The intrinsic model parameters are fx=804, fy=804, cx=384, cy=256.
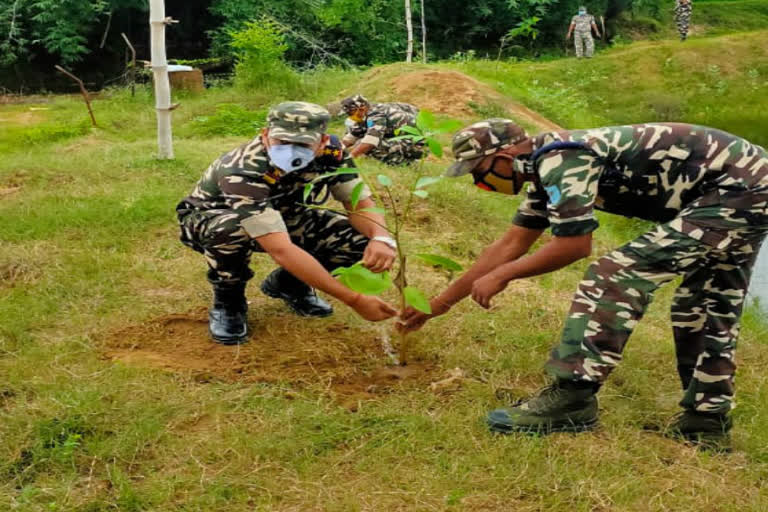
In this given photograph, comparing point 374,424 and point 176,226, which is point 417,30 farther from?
point 374,424

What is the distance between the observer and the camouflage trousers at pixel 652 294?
264 centimetres

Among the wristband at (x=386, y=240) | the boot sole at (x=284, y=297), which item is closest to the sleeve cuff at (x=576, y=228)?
the wristband at (x=386, y=240)

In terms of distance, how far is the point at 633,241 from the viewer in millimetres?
2736

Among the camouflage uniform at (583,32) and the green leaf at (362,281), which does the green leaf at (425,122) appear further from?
the camouflage uniform at (583,32)

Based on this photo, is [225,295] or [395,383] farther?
[225,295]

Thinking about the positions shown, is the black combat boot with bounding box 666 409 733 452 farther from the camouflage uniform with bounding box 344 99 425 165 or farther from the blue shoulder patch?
the camouflage uniform with bounding box 344 99 425 165

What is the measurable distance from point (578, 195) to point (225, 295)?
180cm

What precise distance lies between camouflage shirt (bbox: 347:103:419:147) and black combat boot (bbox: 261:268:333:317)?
3636 millimetres

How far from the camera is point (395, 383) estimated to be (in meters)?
3.33

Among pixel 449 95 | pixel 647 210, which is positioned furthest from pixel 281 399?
pixel 449 95

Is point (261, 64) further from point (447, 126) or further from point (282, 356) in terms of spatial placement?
point (447, 126)

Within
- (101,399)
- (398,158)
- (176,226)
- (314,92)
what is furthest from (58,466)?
(314,92)

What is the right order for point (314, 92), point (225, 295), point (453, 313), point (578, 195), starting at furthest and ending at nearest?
point (314, 92), point (453, 313), point (225, 295), point (578, 195)

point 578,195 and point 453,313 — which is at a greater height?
point 578,195
